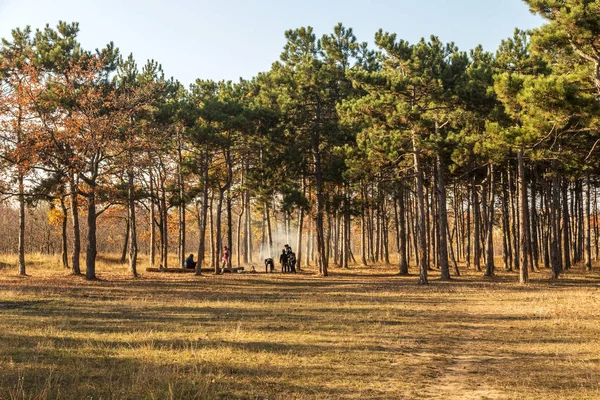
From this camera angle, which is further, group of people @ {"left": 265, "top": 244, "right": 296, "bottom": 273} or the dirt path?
group of people @ {"left": 265, "top": 244, "right": 296, "bottom": 273}

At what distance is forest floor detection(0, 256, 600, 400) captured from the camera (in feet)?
26.1

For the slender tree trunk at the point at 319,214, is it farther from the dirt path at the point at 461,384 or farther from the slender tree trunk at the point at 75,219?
the dirt path at the point at 461,384

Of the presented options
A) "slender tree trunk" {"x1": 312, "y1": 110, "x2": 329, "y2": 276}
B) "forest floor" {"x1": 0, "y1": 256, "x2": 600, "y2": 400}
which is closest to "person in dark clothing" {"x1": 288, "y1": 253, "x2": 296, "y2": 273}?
"slender tree trunk" {"x1": 312, "y1": 110, "x2": 329, "y2": 276}

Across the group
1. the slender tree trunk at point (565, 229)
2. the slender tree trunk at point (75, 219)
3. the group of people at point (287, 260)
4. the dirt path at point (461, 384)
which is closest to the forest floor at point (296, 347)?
the dirt path at point (461, 384)

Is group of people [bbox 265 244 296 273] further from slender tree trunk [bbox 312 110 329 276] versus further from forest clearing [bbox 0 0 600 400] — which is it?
slender tree trunk [bbox 312 110 329 276]

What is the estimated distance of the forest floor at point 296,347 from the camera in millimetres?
7941

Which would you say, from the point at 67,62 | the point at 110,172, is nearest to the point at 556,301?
the point at 110,172

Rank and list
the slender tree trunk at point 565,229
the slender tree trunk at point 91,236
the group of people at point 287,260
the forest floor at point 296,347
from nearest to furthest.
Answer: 1. the forest floor at point 296,347
2. the slender tree trunk at point 91,236
3. the group of people at point 287,260
4. the slender tree trunk at point 565,229

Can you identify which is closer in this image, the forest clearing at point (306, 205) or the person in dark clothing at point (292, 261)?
the forest clearing at point (306, 205)

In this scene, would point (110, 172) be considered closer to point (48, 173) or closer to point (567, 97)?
point (48, 173)

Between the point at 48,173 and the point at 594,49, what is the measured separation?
2543 cm

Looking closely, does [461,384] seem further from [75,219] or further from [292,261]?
[292,261]

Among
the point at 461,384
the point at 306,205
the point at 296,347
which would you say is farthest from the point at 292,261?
the point at 461,384

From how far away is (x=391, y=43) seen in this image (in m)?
30.3
